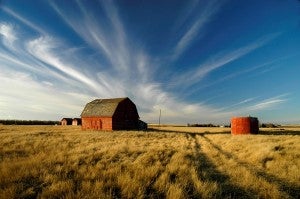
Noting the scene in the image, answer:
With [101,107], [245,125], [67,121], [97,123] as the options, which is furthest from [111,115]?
[67,121]

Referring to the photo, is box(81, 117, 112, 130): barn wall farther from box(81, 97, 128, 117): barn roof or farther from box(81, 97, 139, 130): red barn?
box(81, 97, 128, 117): barn roof

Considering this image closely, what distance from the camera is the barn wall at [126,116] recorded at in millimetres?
47097

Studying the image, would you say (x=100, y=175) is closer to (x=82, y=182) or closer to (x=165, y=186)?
(x=82, y=182)

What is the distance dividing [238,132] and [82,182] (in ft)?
104

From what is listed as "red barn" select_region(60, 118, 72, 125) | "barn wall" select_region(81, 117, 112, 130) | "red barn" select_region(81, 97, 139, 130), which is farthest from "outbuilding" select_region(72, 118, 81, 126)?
"barn wall" select_region(81, 117, 112, 130)

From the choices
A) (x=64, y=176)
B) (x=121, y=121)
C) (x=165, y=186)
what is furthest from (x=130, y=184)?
(x=121, y=121)

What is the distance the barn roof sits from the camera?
47.7 meters

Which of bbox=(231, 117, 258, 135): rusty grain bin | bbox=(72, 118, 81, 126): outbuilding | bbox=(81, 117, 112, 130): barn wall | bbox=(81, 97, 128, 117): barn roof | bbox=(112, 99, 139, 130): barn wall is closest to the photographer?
bbox=(231, 117, 258, 135): rusty grain bin

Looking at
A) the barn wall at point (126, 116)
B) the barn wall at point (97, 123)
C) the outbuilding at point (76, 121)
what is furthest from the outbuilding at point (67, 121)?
the barn wall at point (126, 116)

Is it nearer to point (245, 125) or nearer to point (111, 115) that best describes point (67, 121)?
point (111, 115)

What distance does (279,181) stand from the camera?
27.9ft

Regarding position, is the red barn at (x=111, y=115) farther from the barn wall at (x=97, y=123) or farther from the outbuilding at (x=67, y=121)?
the outbuilding at (x=67, y=121)

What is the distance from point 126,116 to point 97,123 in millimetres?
5185

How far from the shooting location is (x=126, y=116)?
1951 inches
